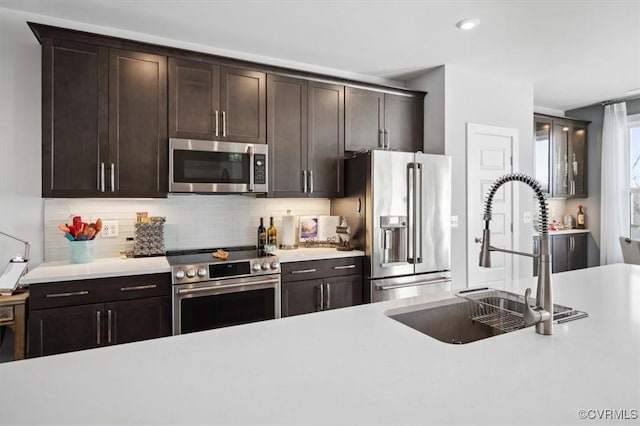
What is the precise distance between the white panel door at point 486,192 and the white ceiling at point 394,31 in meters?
0.67

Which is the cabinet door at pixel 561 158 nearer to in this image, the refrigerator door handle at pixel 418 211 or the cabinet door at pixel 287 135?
the refrigerator door handle at pixel 418 211

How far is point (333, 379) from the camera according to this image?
0.90m

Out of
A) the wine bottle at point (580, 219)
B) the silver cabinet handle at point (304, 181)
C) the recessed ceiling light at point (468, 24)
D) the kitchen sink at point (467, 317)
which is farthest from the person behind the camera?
the wine bottle at point (580, 219)

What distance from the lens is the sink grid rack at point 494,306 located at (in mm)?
1526

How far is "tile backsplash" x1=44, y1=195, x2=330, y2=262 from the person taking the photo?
280cm

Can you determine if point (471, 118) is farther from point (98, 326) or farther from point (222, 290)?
point (98, 326)

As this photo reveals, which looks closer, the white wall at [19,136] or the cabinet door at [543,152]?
the white wall at [19,136]

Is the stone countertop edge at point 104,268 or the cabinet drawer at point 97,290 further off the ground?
the stone countertop edge at point 104,268

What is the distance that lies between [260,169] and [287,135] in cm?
42

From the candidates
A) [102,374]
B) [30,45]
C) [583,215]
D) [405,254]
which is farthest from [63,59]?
[583,215]

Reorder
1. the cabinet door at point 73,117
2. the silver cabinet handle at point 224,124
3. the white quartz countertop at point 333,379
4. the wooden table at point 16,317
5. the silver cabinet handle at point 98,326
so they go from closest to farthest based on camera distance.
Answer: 1. the white quartz countertop at point 333,379
2. the wooden table at point 16,317
3. the silver cabinet handle at point 98,326
4. the cabinet door at point 73,117
5. the silver cabinet handle at point 224,124

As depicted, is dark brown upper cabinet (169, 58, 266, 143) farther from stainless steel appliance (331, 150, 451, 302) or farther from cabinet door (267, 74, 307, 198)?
stainless steel appliance (331, 150, 451, 302)

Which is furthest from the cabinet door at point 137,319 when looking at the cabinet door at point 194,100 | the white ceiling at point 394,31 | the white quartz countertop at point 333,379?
the white ceiling at point 394,31

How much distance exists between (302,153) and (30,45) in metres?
2.15
